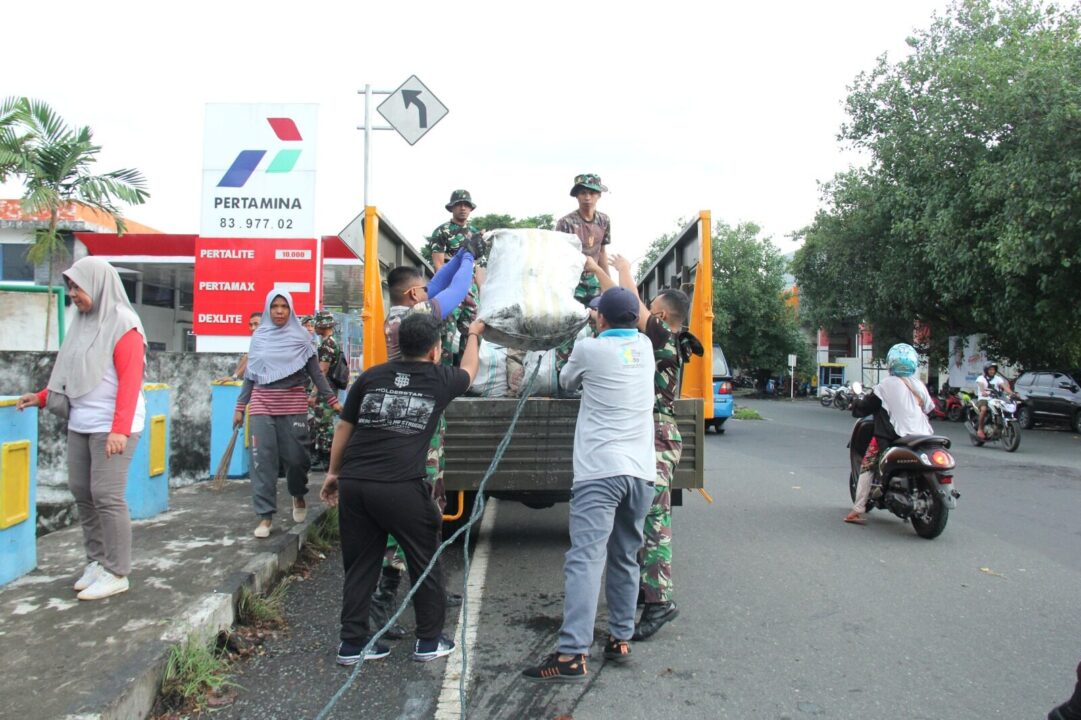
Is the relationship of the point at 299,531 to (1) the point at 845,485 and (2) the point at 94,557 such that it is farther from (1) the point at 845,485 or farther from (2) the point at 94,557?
(1) the point at 845,485

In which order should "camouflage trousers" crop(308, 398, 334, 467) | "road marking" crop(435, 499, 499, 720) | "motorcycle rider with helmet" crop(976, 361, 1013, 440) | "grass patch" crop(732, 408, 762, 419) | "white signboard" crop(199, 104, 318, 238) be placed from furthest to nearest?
"grass patch" crop(732, 408, 762, 419), "motorcycle rider with helmet" crop(976, 361, 1013, 440), "white signboard" crop(199, 104, 318, 238), "camouflage trousers" crop(308, 398, 334, 467), "road marking" crop(435, 499, 499, 720)

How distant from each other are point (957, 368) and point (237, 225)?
24990 mm

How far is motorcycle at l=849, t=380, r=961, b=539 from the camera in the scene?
251 inches

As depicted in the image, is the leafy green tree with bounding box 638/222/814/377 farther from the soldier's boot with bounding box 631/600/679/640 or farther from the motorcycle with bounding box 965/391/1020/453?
the soldier's boot with bounding box 631/600/679/640

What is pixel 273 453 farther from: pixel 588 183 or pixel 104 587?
pixel 588 183

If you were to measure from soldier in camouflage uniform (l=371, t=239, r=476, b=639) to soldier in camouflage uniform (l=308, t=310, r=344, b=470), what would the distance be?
8.34ft

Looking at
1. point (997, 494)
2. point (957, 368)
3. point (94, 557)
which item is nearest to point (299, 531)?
point (94, 557)

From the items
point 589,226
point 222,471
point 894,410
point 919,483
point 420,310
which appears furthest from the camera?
point 222,471

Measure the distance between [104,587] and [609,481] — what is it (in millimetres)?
2689

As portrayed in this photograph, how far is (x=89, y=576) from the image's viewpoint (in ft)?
13.9

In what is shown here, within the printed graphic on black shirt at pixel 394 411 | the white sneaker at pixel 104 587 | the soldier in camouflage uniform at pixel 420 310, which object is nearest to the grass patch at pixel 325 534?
the soldier in camouflage uniform at pixel 420 310

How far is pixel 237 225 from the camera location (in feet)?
30.5

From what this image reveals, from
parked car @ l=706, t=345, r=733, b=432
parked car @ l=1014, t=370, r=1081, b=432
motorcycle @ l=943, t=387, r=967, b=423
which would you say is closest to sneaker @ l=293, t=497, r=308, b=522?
parked car @ l=706, t=345, r=733, b=432

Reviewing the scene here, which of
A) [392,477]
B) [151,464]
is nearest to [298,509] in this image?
[151,464]
